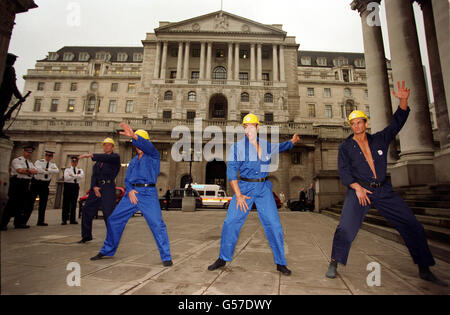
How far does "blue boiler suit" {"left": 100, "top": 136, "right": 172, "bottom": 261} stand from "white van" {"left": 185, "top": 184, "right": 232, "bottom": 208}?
17.1m

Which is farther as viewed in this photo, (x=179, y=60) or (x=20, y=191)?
(x=179, y=60)

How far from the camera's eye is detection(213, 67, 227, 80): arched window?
37.7m

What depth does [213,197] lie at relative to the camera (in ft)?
69.2

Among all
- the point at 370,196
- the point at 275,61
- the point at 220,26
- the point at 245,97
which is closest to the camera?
the point at 370,196

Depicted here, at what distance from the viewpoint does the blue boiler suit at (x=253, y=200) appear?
10.1ft

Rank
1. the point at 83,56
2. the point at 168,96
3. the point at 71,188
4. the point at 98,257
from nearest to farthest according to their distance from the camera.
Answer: the point at 98,257 < the point at 71,188 < the point at 168,96 < the point at 83,56

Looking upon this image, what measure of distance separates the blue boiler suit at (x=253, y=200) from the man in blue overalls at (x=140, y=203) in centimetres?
95

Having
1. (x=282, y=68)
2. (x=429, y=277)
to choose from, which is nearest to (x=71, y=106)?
(x=282, y=68)

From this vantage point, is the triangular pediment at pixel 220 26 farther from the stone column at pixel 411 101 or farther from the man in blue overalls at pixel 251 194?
the man in blue overalls at pixel 251 194

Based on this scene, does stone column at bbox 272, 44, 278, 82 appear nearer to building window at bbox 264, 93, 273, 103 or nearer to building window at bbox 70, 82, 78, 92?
building window at bbox 264, 93, 273, 103

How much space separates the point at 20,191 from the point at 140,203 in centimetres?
527

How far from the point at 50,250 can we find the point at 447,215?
789 centimetres

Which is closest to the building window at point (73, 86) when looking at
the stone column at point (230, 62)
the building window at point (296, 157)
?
the stone column at point (230, 62)

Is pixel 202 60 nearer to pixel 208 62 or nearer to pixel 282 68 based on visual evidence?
pixel 208 62
